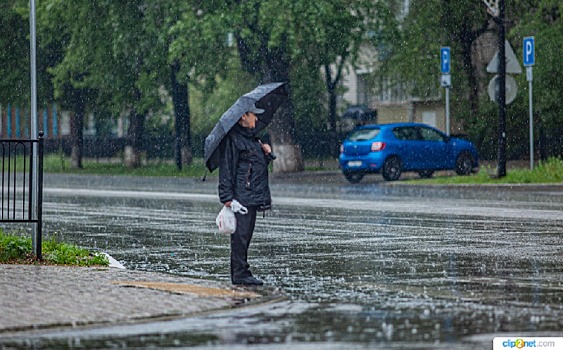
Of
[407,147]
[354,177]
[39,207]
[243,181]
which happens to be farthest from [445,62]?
[243,181]

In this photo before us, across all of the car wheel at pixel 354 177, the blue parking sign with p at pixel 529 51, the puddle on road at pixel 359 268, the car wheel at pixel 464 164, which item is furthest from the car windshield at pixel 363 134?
the puddle on road at pixel 359 268

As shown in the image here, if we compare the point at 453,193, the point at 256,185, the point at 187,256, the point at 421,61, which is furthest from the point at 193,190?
the point at 256,185

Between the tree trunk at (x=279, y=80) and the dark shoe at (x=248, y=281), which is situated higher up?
the tree trunk at (x=279, y=80)

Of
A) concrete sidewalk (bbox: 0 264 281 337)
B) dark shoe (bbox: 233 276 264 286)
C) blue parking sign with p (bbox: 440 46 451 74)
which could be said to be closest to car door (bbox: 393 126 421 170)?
blue parking sign with p (bbox: 440 46 451 74)

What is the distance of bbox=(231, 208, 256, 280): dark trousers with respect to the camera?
12.5m

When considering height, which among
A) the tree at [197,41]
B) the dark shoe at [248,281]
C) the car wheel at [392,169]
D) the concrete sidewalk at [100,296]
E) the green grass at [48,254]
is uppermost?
the tree at [197,41]

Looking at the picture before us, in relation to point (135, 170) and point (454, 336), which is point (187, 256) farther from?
point (135, 170)

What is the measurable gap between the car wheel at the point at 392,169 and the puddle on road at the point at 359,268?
442 inches

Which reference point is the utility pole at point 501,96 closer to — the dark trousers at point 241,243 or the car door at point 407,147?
the car door at point 407,147

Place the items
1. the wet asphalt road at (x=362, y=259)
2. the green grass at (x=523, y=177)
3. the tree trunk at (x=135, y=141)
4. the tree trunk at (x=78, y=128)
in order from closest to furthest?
the wet asphalt road at (x=362, y=259) → the green grass at (x=523, y=177) → the tree trunk at (x=135, y=141) → the tree trunk at (x=78, y=128)

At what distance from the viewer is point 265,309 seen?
10.6 metres

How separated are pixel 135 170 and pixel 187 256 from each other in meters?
35.4

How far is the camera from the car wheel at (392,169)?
3631cm

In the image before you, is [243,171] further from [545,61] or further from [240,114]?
[545,61]
